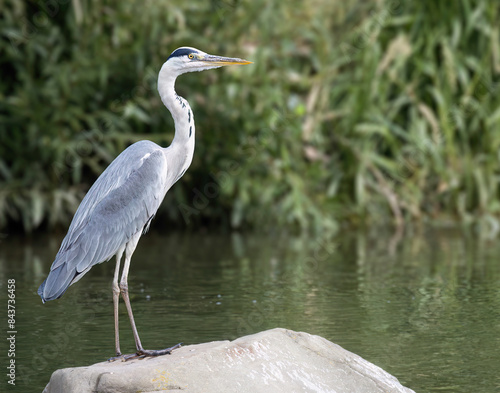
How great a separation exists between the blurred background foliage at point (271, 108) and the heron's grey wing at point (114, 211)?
726cm

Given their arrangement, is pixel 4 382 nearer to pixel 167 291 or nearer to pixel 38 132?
pixel 167 291

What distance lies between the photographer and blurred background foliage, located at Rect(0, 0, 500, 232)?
14.0 metres

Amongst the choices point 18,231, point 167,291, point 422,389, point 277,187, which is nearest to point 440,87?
point 277,187

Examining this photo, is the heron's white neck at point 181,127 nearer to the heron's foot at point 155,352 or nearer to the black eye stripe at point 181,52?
the black eye stripe at point 181,52

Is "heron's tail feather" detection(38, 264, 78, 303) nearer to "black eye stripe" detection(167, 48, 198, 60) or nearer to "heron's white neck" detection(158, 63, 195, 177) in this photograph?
"heron's white neck" detection(158, 63, 195, 177)

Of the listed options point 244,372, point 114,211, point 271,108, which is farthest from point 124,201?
point 271,108

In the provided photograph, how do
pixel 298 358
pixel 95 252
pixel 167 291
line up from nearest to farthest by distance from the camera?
pixel 298 358
pixel 95 252
pixel 167 291

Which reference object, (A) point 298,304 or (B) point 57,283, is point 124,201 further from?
(A) point 298,304

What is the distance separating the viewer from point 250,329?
6957 millimetres

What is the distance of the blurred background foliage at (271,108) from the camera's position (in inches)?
550

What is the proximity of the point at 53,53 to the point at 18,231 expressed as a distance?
10.0 ft

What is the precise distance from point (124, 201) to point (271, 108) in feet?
26.6

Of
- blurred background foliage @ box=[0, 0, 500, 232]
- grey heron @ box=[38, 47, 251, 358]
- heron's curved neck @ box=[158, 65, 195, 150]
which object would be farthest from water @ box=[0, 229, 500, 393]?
blurred background foliage @ box=[0, 0, 500, 232]

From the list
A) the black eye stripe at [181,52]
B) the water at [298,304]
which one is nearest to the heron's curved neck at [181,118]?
the black eye stripe at [181,52]
